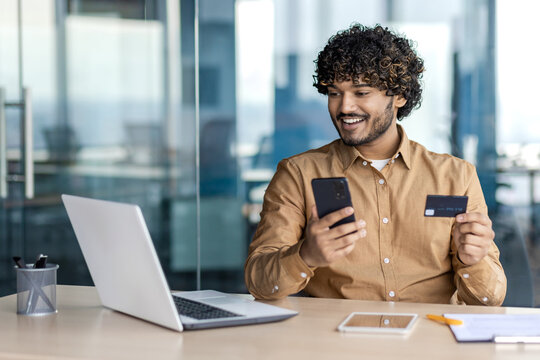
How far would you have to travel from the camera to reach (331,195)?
1.79 metres

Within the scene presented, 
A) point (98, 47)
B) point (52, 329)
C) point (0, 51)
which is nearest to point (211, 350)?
point (52, 329)

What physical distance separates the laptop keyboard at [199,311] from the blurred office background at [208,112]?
81.4 inches

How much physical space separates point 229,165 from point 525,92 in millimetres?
1575

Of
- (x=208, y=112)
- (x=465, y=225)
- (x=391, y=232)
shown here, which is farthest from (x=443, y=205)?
(x=208, y=112)

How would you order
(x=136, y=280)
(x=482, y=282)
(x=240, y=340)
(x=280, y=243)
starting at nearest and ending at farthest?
1. (x=240, y=340)
2. (x=136, y=280)
3. (x=482, y=282)
4. (x=280, y=243)

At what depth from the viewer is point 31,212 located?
169 inches

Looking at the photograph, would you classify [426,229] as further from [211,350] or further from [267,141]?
[267,141]

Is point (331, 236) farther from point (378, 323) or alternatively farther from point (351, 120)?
point (351, 120)

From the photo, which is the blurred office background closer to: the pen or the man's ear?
the man's ear

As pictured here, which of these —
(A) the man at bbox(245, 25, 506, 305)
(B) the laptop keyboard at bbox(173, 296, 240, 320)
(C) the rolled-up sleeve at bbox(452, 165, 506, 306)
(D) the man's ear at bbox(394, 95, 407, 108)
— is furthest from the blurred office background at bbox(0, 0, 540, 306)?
(B) the laptop keyboard at bbox(173, 296, 240, 320)

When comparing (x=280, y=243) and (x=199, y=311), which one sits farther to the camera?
(x=280, y=243)

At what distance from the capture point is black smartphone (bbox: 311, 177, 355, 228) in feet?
5.76

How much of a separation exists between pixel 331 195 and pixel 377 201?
57cm

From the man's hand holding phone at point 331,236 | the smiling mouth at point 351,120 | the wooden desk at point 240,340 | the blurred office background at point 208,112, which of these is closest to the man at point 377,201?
the smiling mouth at point 351,120
